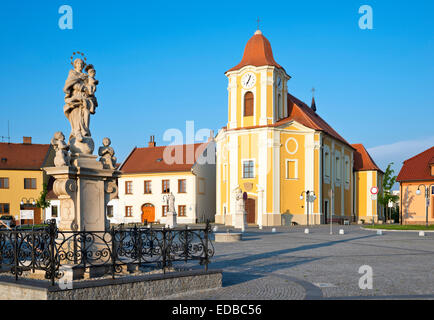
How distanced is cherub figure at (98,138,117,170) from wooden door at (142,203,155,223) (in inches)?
1670

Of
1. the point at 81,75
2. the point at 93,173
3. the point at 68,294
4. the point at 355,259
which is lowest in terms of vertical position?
the point at 355,259

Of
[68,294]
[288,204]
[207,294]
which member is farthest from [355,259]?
[288,204]

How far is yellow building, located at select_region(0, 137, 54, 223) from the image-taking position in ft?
171

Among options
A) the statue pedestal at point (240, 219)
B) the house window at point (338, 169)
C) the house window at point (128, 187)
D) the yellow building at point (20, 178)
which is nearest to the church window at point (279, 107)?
the house window at point (338, 169)

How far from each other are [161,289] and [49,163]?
5213 cm

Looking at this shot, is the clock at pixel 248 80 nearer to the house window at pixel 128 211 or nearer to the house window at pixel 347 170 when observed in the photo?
the house window at pixel 347 170

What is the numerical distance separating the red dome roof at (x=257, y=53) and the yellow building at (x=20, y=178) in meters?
26.6

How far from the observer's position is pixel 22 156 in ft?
178

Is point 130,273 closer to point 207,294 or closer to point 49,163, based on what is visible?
point 207,294

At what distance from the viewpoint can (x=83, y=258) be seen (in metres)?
7.27

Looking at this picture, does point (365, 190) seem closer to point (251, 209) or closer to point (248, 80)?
point (251, 209)

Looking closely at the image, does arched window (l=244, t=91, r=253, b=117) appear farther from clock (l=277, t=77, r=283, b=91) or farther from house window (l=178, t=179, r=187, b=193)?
house window (l=178, t=179, r=187, b=193)

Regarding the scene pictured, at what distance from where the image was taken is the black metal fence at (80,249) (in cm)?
700
